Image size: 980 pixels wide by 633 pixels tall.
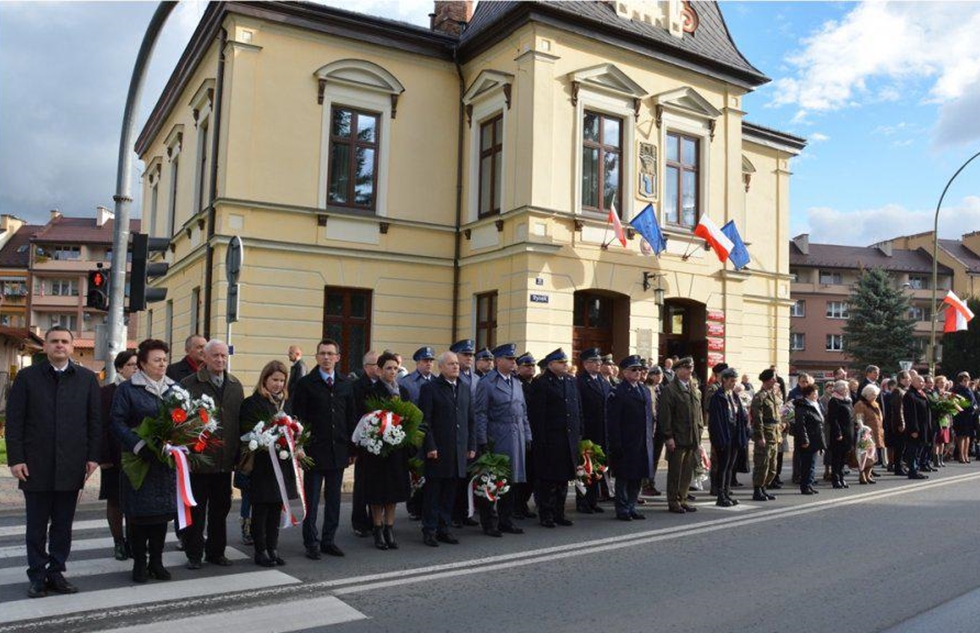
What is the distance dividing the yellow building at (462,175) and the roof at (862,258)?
54.9 m

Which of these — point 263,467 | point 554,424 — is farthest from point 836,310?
point 263,467

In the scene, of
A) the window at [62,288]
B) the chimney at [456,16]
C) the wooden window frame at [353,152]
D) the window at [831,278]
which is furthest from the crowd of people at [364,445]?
the window at [62,288]

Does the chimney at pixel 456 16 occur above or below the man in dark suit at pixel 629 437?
above

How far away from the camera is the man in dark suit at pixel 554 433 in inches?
394

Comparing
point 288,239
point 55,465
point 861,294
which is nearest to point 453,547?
point 55,465

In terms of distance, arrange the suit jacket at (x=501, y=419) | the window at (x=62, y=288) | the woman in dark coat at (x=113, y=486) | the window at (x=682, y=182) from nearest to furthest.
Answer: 1. the woman in dark coat at (x=113, y=486)
2. the suit jacket at (x=501, y=419)
3. the window at (x=682, y=182)
4. the window at (x=62, y=288)

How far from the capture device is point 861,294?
53.5 meters

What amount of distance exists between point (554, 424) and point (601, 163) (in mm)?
11083

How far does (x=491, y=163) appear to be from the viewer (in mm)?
20500

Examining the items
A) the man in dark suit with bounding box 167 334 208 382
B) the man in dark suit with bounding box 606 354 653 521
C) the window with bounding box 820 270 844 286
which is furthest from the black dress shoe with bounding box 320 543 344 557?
the window with bounding box 820 270 844 286

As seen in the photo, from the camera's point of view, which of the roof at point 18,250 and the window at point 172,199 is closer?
the window at point 172,199

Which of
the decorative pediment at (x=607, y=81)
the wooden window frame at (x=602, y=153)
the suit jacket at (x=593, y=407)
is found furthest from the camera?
the wooden window frame at (x=602, y=153)

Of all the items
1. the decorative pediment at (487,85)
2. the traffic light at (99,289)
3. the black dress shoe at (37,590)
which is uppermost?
the decorative pediment at (487,85)

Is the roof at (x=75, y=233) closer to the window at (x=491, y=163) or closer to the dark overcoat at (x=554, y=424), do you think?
the window at (x=491, y=163)
